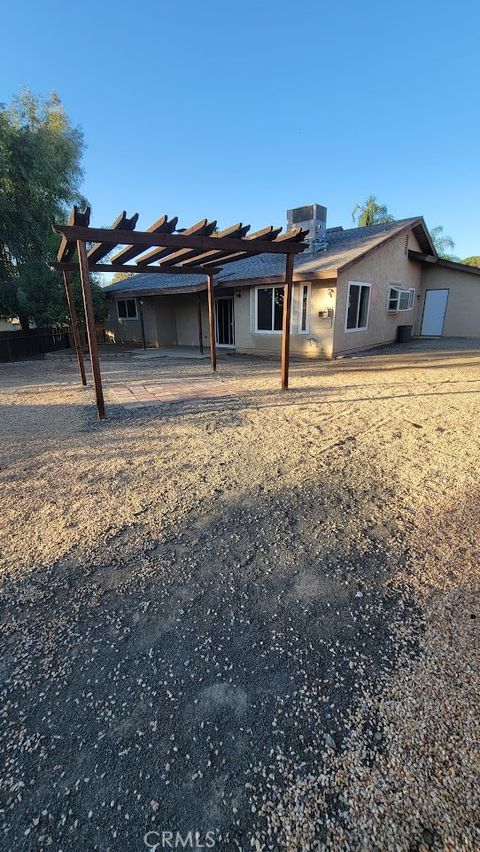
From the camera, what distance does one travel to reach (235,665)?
171 cm

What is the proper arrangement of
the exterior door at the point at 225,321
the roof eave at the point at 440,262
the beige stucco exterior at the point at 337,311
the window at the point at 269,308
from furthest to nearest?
the roof eave at the point at 440,262 < the exterior door at the point at 225,321 < the window at the point at 269,308 < the beige stucco exterior at the point at 337,311

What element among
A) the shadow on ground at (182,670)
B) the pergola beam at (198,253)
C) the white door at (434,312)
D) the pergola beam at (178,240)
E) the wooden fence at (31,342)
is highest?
the pergola beam at (198,253)

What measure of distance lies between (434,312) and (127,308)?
13807 millimetres

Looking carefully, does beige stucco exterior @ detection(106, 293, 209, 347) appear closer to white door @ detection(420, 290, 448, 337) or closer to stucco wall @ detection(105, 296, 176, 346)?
stucco wall @ detection(105, 296, 176, 346)

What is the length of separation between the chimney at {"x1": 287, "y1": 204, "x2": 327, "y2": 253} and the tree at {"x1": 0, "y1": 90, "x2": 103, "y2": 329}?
30.0ft

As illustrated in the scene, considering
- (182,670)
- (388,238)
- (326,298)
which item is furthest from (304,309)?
(182,670)

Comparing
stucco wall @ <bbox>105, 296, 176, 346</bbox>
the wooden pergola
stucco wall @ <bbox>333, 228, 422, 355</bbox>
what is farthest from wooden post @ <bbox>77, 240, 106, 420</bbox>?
stucco wall @ <bbox>105, 296, 176, 346</bbox>

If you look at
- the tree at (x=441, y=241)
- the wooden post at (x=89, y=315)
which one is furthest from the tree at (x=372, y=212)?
the wooden post at (x=89, y=315)

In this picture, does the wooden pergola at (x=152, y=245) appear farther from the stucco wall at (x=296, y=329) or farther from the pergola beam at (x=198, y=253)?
the stucco wall at (x=296, y=329)

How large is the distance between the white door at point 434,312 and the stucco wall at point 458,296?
0.16 m

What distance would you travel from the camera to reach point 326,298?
10.4 meters

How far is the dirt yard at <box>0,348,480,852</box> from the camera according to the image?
1.21 meters

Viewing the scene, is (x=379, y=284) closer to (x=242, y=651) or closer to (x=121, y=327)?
(x=121, y=327)

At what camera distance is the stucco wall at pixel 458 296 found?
1495cm
